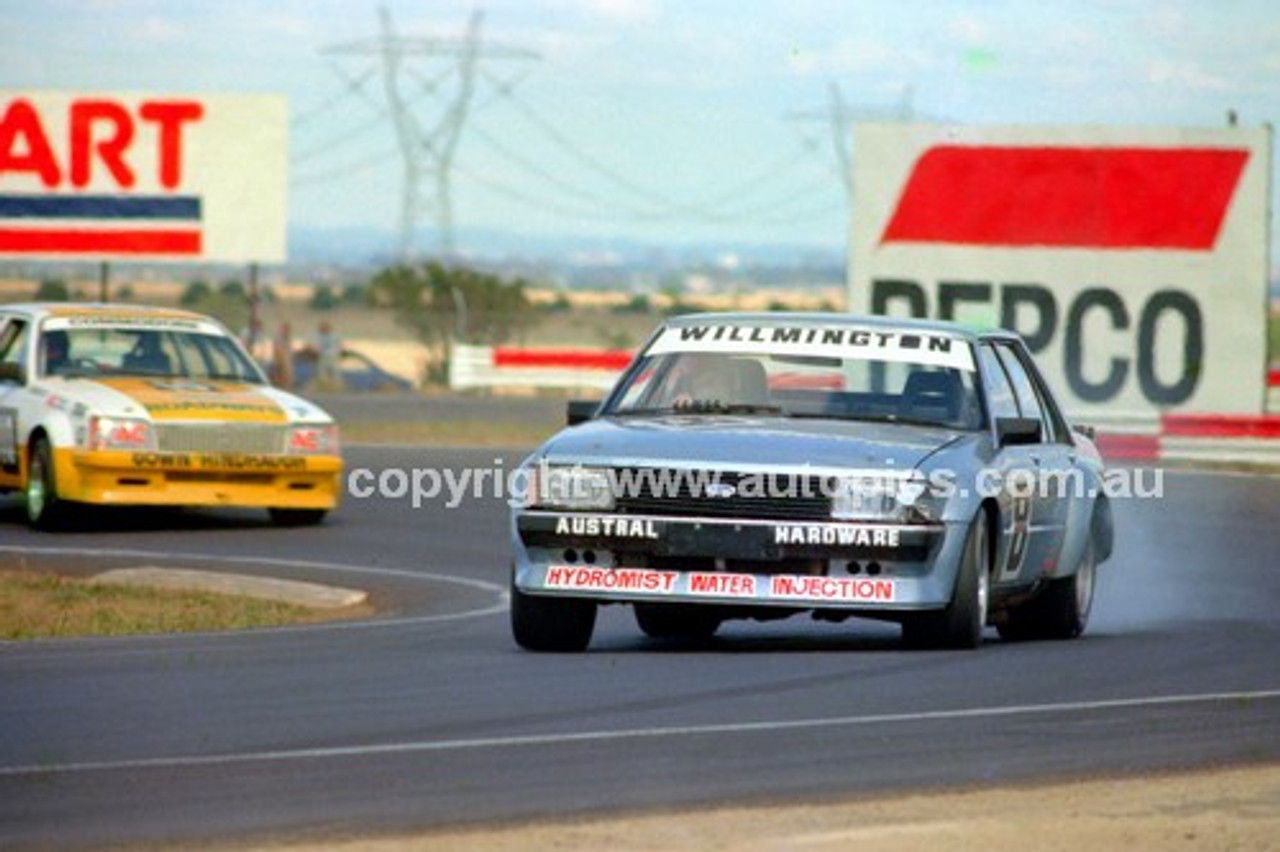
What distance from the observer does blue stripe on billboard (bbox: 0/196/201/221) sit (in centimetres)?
5062

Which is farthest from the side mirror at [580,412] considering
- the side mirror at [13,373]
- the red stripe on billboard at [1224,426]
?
the red stripe on billboard at [1224,426]

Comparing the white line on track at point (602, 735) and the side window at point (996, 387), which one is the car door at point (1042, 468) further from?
the white line on track at point (602, 735)

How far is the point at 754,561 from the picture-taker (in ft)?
40.5

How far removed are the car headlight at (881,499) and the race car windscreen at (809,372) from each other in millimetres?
966

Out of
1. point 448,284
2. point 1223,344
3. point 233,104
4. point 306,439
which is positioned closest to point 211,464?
point 306,439

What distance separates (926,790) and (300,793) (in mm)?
1750

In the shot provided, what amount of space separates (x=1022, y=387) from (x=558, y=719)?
477cm

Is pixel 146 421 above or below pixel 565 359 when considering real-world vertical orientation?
above

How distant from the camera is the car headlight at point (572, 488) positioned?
12.4 metres

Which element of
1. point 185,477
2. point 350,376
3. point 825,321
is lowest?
point 350,376

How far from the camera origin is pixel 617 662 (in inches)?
492

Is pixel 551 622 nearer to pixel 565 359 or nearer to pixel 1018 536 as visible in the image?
pixel 1018 536

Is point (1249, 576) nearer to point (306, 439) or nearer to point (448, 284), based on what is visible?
point (306, 439)

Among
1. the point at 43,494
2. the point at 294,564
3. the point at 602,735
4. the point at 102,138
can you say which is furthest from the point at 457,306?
the point at 602,735
